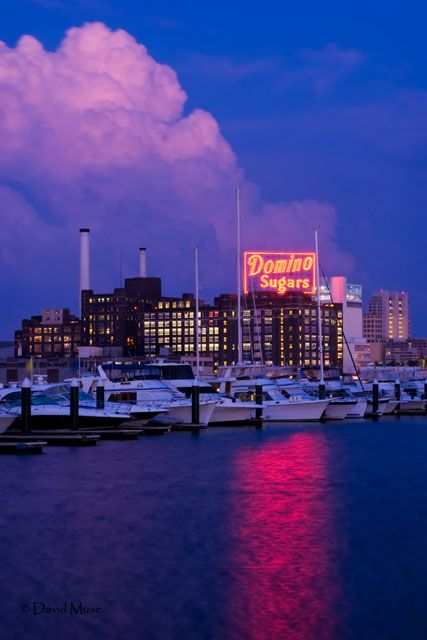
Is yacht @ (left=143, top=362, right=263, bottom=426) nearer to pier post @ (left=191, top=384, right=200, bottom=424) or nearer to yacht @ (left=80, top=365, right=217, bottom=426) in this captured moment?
yacht @ (left=80, top=365, right=217, bottom=426)

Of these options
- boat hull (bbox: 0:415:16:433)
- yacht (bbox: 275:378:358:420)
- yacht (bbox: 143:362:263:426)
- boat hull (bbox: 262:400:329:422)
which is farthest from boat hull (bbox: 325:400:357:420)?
boat hull (bbox: 0:415:16:433)

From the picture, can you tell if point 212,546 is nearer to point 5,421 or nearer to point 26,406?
point 26,406

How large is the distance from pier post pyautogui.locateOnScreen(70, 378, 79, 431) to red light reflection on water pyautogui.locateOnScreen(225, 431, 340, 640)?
11.6m

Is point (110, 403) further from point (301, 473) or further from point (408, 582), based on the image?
point (408, 582)

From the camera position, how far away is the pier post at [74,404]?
62906mm

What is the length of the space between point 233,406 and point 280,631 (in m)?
55.3

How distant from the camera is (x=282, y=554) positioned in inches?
1300

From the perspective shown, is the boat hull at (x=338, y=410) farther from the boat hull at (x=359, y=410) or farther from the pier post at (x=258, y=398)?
the pier post at (x=258, y=398)

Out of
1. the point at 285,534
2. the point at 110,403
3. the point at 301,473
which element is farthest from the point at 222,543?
the point at 110,403

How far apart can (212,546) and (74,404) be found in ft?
99.6

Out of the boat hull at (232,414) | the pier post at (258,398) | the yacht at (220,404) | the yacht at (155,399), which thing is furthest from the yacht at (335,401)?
the yacht at (155,399)

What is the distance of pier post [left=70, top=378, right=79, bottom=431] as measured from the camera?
6291cm

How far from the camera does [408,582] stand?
95.7ft

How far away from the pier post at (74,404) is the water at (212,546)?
4573mm
